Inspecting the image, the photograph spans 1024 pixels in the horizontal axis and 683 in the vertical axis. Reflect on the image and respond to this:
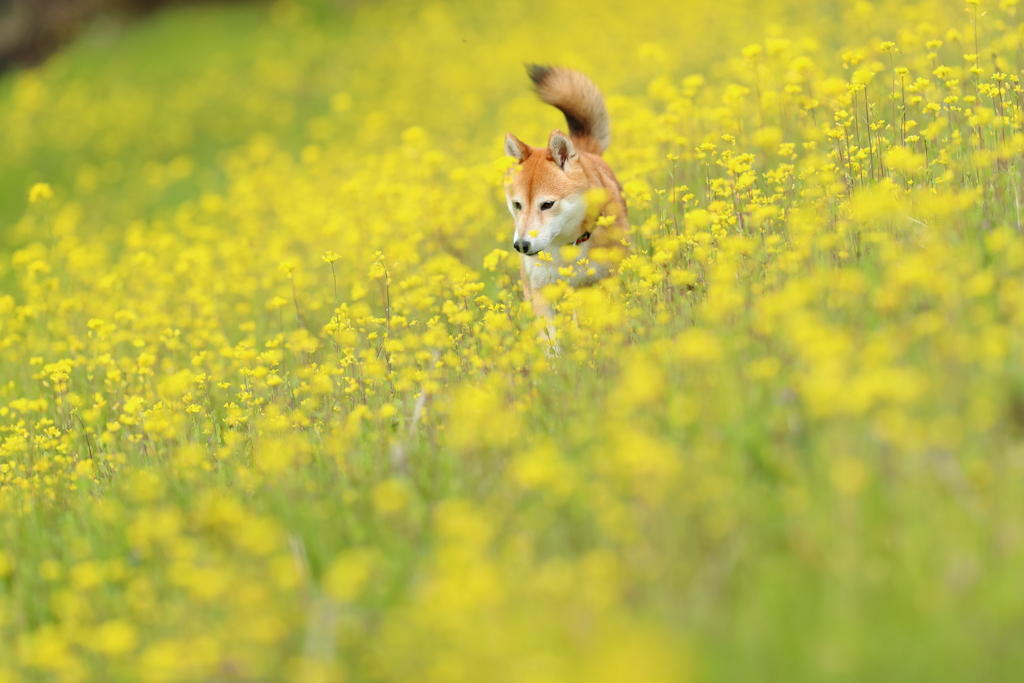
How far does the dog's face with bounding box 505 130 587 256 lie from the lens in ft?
20.1

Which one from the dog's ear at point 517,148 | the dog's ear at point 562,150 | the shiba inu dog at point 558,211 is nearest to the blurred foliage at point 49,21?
the dog's ear at point 517,148

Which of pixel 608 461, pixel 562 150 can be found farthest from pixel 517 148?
A: pixel 608 461

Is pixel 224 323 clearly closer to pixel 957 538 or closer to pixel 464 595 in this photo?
pixel 464 595

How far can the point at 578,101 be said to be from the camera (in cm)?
691

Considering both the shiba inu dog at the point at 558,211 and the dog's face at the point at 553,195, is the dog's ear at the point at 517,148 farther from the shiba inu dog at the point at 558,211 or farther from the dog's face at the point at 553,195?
the dog's face at the point at 553,195

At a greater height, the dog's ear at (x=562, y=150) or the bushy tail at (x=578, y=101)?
the bushy tail at (x=578, y=101)

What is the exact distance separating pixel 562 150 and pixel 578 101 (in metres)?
0.82

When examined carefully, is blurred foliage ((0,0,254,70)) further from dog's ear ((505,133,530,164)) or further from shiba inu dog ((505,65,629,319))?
shiba inu dog ((505,65,629,319))

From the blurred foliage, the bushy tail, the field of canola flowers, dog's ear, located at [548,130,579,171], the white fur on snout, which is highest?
the blurred foliage

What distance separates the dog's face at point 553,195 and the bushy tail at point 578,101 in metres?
0.64

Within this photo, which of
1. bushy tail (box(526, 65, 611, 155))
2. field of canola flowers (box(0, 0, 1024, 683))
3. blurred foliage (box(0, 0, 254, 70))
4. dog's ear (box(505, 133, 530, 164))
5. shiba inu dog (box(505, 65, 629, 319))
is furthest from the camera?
blurred foliage (box(0, 0, 254, 70))

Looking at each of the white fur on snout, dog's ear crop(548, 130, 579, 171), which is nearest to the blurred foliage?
dog's ear crop(548, 130, 579, 171)

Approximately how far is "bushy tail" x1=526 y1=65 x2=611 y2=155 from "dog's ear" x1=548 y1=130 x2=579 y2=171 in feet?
2.19

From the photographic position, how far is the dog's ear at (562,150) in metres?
6.11
